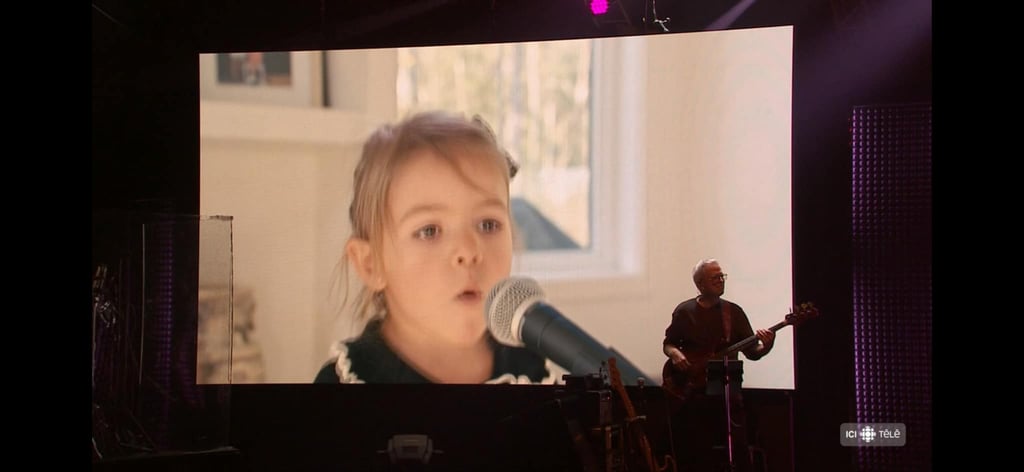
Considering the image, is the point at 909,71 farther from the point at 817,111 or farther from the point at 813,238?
the point at 813,238

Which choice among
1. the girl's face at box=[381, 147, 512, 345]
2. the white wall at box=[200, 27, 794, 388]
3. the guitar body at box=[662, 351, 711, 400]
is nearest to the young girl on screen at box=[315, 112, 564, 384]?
the girl's face at box=[381, 147, 512, 345]

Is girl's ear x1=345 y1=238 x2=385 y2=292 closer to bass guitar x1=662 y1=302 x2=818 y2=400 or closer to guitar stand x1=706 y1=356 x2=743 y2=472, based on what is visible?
bass guitar x1=662 y1=302 x2=818 y2=400

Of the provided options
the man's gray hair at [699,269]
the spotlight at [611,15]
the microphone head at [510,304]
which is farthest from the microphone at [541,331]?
the spotlight at [611,15]

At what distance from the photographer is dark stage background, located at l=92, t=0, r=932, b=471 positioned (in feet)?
12.1

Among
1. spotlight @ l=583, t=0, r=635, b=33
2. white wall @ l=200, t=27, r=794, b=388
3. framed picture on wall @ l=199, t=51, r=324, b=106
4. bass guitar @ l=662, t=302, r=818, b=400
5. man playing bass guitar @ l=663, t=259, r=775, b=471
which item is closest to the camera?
bass guitar @ l=662, t=302, r=818, b=400

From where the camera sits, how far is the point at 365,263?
4117 mm

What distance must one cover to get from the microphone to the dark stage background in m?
0.23

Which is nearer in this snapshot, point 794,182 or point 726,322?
point 726,322

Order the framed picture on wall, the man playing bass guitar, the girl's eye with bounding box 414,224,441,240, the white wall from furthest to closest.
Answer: the framed picture on wall → the girl's eye with bounding box 414,224,441,240 → the white wall → the man playing bass guitar

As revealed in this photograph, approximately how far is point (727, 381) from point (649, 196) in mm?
933

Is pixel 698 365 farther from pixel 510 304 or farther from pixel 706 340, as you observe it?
pixel 510 304

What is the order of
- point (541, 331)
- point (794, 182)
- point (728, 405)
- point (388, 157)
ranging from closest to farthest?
point (728, 405)
point (794, 182)
point (541, 331)
point (388, 157)

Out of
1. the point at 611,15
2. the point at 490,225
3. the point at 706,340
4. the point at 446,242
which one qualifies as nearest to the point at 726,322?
the point at 706,340

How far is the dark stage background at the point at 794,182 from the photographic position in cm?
370
